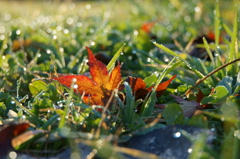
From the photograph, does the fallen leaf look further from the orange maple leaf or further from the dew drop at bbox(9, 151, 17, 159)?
the orange maple leaf

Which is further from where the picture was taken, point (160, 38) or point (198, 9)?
point (198, 9)

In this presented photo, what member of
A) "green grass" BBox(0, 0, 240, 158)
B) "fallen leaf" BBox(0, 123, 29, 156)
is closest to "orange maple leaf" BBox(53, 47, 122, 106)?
"green grass" BBox(0, 0, 240, 158)

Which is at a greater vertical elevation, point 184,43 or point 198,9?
point 198,9

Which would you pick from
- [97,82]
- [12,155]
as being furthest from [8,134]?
[97,82]

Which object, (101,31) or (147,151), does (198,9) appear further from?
(147,151)

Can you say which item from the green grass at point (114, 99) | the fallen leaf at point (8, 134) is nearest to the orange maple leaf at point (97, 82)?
the green grass at point (114, 99)

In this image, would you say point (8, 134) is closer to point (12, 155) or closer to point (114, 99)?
point (12, 155)

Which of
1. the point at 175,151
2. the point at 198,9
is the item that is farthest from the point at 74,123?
the point at 198,9
